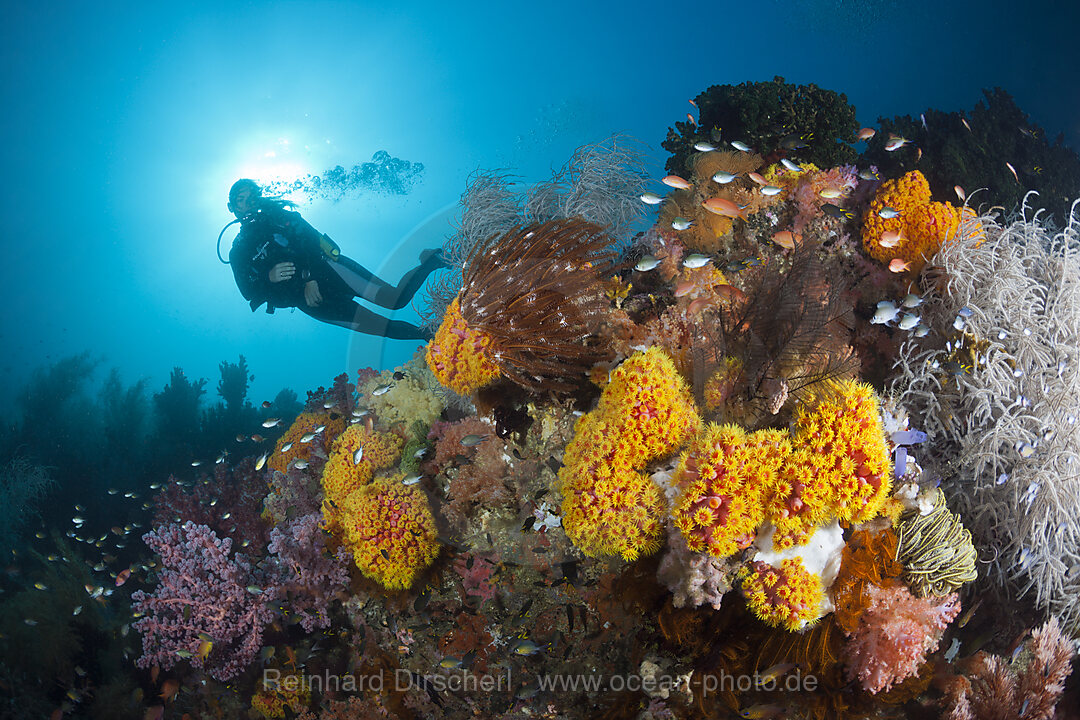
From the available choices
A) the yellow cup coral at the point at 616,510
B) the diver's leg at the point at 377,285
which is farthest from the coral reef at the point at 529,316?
the diver's leg at the point at 377,285

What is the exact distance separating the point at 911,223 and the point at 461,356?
4476mm

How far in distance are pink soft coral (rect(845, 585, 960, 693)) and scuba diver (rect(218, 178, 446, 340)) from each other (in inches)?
294

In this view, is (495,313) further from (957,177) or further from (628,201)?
(957,177)

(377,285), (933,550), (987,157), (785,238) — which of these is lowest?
(933,550)

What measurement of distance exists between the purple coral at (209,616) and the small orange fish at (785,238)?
6.25 metres

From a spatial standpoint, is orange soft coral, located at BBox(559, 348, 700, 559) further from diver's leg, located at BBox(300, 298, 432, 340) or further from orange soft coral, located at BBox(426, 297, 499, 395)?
diver's leg, located at BBox(300, 298, 432, 340)

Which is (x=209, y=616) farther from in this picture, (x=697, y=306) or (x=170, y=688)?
(x=697, y=306)

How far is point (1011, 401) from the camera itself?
12.3ft

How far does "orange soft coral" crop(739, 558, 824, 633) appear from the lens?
8.46 feet

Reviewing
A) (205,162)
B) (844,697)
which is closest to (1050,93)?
(844,697)

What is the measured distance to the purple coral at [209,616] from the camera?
16.6ft

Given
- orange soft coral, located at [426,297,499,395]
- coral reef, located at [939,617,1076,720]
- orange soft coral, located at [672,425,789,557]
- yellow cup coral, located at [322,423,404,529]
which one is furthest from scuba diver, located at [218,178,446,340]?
coral reef, located at [939,617,1076,720]

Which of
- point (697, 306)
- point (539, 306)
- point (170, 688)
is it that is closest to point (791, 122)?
point (697, 306)

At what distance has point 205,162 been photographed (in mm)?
49219
